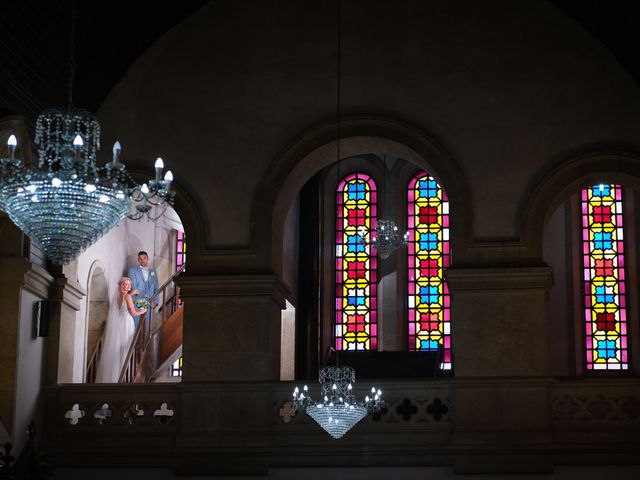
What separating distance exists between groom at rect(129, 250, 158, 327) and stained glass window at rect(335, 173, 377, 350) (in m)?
3.32

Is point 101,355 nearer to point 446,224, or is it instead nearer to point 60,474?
point 60,474

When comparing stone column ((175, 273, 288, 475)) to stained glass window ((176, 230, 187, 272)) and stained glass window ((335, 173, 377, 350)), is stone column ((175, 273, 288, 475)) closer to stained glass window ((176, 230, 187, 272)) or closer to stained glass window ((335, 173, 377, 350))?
stained glass window ((335, 173, 377, 350))

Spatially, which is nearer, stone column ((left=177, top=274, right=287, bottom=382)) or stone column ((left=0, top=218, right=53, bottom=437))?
stone column ((left=0, top=218, right=53, bottom=437))

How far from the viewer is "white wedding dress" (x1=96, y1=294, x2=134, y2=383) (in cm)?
1769

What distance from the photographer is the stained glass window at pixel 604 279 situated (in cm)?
1923

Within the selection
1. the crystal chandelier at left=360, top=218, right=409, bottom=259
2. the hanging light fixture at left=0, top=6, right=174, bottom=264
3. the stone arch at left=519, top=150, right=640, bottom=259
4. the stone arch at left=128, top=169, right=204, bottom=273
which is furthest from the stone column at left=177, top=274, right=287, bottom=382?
the hanging light fixture at left=0, top=6, right=174, bottom=264

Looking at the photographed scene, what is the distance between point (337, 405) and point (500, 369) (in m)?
2.28

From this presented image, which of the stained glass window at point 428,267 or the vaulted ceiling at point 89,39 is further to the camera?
the stained glass window at point 428,267

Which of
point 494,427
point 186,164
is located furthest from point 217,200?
point 494,427

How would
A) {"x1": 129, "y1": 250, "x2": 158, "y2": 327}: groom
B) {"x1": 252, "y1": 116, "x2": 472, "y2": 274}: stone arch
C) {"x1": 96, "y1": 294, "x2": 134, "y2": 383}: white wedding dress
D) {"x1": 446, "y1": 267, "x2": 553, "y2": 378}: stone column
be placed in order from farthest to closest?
{"x1": 129, "y1": 250, "x2": 158, "y2": 327}: groom < {"x1": 96, "y1": 294, "x2": 134, "y2": 383}: white wedding dress < {"x1": 252, "y1": 116, "x2": 472, "y2": 274}: stone arch < {"x1": 446, "y1": 267, "x2": 553, "y2": 378}: stone column

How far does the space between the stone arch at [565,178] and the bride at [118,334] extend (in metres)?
6.88

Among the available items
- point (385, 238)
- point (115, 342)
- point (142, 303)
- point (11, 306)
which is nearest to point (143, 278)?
point (142, 303)

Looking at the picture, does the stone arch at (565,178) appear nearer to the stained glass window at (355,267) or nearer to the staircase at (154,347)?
the staircase at (154,347)

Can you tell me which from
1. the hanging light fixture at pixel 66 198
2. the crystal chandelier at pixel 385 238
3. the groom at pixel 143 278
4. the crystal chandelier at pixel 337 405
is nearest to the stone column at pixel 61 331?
the crystal chandelier at pixel 337 405
